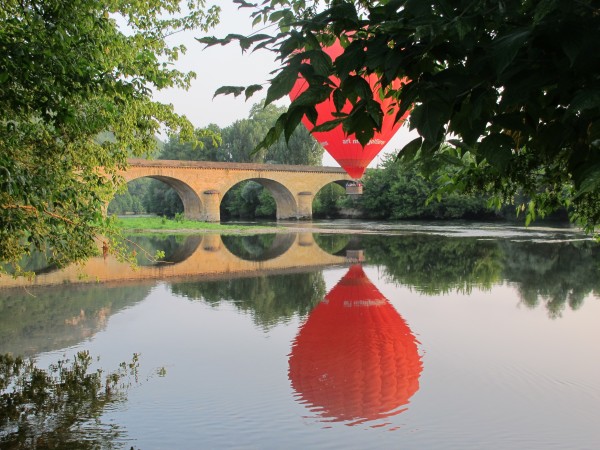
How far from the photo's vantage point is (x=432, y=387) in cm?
571

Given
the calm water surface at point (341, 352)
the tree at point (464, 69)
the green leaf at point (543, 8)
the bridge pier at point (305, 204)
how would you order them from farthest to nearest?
the bridge pier at point (305, 204)
the calm water surface at point (341, 352)
the tree at point (464, 69)
the green leaf at point (543, 8)

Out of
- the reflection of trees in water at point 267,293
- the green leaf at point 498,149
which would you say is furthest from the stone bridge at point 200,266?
the green leaf at point 498,149

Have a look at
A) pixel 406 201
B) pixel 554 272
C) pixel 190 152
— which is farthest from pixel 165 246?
pixel 190 152

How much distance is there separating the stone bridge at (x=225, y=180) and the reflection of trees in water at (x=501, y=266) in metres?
24.1

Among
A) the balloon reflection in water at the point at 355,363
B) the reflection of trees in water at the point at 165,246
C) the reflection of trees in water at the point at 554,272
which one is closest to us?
the balloon reflection in water at the point at 355,363

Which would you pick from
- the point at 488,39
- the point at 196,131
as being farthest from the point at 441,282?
the point at 488,39

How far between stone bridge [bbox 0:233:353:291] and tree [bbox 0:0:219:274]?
479 centimetres

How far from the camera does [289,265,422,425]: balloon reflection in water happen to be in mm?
5379

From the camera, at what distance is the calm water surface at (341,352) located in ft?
15.6

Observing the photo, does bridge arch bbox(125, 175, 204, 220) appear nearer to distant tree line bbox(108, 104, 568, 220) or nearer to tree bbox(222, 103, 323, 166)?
distant tree line bbox(108, 104, 568, 220)

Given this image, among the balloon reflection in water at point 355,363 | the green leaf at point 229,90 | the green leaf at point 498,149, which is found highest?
the green leaf at point 229,90

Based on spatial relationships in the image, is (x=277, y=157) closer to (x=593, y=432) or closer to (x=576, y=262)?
(x=576, y=262)

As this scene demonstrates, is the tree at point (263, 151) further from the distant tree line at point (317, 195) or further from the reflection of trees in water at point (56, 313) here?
the reflection of trees in water at point (56, 313)

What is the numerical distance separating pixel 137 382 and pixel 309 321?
3505 millimetres
